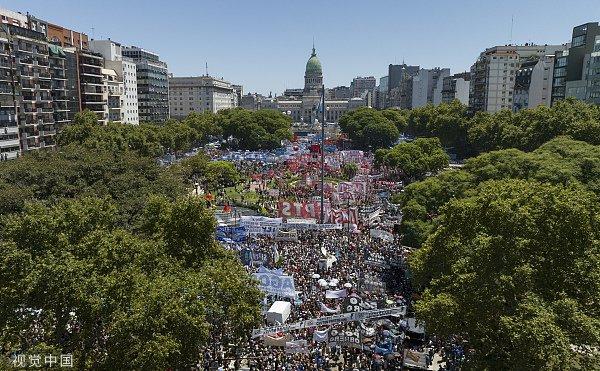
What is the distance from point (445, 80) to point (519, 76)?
59818mm

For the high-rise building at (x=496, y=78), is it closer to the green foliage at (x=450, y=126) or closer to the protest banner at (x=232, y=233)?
the green foliage at (x=450, y=126)

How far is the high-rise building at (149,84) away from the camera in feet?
365

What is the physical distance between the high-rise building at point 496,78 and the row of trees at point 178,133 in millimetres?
38980

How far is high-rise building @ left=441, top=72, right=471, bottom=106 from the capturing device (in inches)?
5432

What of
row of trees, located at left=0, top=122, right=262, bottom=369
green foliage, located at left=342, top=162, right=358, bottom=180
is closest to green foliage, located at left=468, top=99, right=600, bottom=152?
green foliage, located at left=342, top=162, right=358, bottom=180

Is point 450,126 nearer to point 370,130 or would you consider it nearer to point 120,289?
point 370,130

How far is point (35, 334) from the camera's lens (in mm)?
17422

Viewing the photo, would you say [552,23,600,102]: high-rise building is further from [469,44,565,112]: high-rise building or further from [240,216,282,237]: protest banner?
[240,216,282,237]: protest banner

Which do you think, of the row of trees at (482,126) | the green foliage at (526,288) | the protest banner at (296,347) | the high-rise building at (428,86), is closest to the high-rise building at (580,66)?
the row of trees at (482,126)

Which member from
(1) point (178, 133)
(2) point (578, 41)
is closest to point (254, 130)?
(1) point (178, 133)

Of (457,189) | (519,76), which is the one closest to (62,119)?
(457,189)

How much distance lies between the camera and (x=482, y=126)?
76125 mm

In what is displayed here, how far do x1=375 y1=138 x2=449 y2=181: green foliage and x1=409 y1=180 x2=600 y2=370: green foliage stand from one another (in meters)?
42.6

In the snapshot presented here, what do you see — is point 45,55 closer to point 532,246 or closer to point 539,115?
point 539,115
